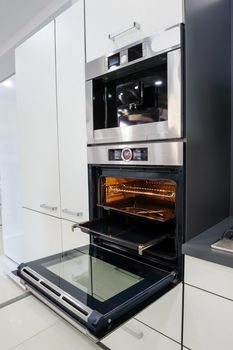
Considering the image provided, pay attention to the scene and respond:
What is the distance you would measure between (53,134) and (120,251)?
0.87 metres

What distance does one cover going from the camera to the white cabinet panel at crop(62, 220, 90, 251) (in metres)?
1.40

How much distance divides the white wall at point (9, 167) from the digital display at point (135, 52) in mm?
1495

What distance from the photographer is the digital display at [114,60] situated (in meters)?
1.08

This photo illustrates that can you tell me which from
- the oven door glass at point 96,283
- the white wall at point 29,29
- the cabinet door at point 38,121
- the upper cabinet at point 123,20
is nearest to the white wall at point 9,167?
the cabinet door at point 38,121

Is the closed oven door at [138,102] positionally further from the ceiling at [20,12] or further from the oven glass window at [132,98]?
the ceiling at [20,12]

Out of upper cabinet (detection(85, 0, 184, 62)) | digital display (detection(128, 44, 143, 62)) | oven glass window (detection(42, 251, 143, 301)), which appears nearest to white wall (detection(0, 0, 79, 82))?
upper cabinet (detection(85, 0, 184, 62))

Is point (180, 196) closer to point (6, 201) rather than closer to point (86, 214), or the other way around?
point (86, 214)

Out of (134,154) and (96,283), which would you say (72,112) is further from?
(96,283)

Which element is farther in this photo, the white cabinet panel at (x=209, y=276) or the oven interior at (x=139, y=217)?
the oven interior at (x=139, y=217)

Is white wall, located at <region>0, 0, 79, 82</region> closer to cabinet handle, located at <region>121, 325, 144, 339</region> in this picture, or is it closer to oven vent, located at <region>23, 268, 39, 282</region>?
oven vent, located at <region>23, 268, 39, 282</region>

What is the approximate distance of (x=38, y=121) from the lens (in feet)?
5.51

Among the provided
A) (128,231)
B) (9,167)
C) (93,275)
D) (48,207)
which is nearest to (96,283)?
(93,275)

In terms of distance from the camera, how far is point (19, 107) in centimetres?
188

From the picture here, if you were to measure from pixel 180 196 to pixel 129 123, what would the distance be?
421 millimetres
